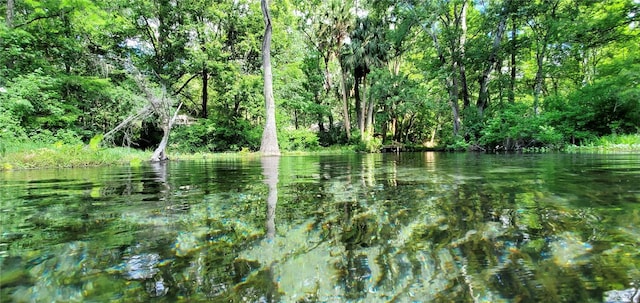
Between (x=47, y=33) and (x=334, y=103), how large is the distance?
21.0 m

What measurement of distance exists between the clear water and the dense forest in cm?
959

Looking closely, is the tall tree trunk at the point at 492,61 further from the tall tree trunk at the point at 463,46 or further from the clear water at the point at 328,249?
the clear water at the point at 328,249

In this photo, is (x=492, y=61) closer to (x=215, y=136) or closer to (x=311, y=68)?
(x=311, y=68)

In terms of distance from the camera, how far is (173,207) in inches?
100

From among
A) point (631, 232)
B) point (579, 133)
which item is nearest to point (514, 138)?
point (579, 133)

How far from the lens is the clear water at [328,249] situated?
1.07m

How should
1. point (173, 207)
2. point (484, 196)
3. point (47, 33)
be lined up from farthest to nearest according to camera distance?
point (47, 33), point (484, 196), point (173, 207)

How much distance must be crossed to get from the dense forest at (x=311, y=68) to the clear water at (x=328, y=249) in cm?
959

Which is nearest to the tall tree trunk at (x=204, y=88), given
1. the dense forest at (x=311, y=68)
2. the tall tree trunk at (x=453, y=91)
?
the dense forest at (x=311, y=68)

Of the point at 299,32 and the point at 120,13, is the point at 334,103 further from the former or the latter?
the point at 120,13

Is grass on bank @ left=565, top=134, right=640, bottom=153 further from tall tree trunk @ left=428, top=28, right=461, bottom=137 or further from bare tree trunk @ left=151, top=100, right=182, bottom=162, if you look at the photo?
bare tree trunk @ left=151, top=100, right=182, bottom=162

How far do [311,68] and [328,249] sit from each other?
2865cm

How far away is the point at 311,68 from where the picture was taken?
28922 millimetres

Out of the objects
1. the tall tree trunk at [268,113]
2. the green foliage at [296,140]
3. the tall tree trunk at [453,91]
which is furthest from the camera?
the green foliage at [296,140]
